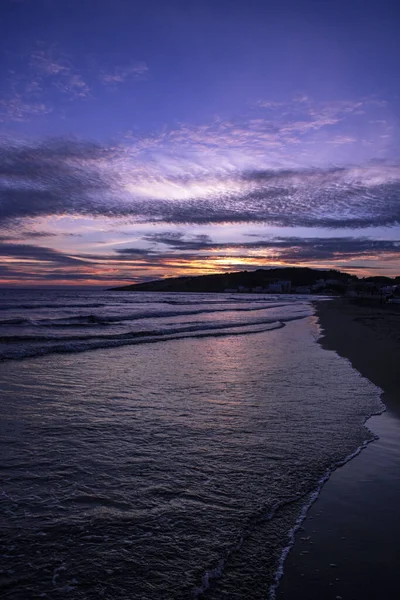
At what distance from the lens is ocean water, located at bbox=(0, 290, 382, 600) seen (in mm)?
3152

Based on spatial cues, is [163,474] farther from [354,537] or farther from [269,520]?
[354,537]

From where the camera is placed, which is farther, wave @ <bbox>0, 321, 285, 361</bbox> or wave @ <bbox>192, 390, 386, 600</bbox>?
wave @ <bbox>0, 321, 285, 361</bbox>

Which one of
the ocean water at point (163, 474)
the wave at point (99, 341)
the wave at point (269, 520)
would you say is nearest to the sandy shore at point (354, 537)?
the wave at point (269, 520)

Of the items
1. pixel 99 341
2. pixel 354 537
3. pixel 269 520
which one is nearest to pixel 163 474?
pixel 269 520

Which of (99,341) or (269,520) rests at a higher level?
(269,520)

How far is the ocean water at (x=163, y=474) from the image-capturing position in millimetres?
3152

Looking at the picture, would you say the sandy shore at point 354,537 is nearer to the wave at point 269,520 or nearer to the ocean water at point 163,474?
the wave at point 269,520

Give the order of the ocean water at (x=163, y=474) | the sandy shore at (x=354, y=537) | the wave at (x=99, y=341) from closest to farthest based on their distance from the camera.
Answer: the sandy shore at (x=354, y=537) < the ocean water at (x=163, y=474) < the wave at (x=99, y=341)

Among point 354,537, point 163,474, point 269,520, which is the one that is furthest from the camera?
point 163,474

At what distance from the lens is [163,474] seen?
16.0 ft

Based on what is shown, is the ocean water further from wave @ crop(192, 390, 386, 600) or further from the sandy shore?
the sandy shore

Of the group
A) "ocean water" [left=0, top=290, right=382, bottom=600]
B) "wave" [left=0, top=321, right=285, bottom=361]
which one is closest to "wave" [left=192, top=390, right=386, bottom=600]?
"ocean water" [left=0, top=290, right=382, bottom=600]

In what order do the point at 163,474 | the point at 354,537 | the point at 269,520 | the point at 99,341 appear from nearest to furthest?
1. the point at 354,537
2. the point at 269,520
3. the point at 163,474
4. the point at 99,341

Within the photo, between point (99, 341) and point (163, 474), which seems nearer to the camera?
point (163, 474)
